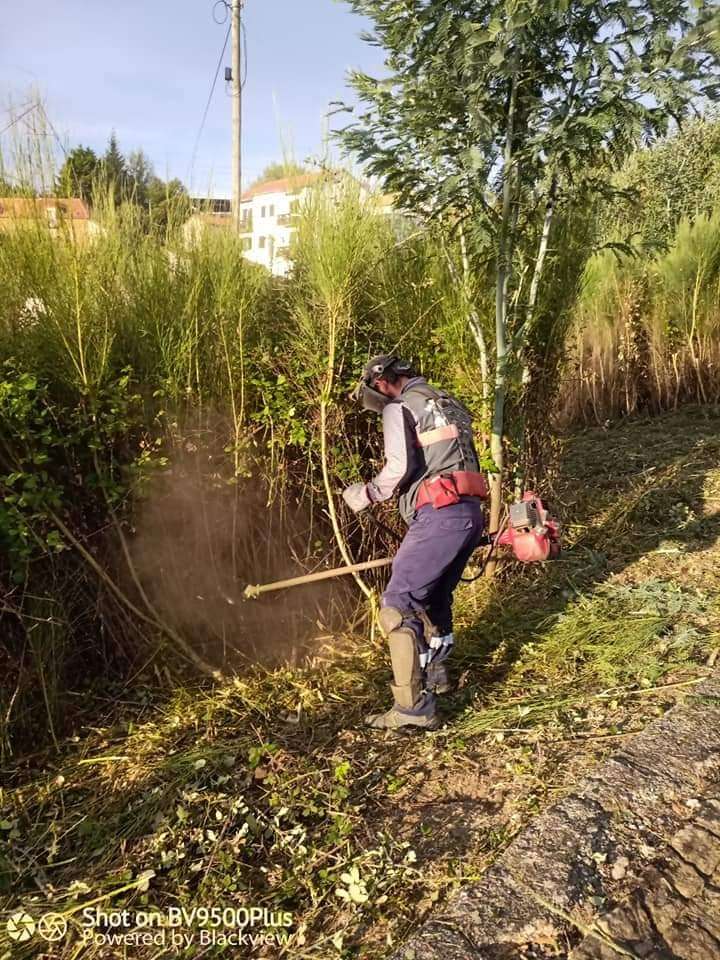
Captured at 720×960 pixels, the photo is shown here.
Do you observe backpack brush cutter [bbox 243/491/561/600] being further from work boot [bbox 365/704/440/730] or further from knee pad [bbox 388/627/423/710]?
work boot [bbox 365/704/440/730]

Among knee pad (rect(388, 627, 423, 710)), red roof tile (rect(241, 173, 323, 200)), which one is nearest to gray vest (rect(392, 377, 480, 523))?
knee pad (rect(388, 627, 423, 710))

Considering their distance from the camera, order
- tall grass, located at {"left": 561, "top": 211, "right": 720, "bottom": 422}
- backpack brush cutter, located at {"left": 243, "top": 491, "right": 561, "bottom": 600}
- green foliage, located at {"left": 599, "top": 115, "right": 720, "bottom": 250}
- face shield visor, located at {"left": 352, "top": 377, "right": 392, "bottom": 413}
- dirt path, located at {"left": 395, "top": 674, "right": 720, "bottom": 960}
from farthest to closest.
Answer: green foliage, located at {"left": 599, "top": 115, "right": 720, "bottom": 250} → tall grass, located at {"left": 561, "top": 211, "right": 720, "bottom": 422} → backpack brush cutter, located at {"left": 243, "top": 491, "right": 561, "bottom": 600} → face shield visor, located at {"left": 352, "top": 377, "right": 392, "bottom": 413} → dirt path, located at {"left": 395, "top": 674, "right": 720, "bottom": 960}

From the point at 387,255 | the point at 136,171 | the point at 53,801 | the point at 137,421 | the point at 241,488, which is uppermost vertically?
the point at 136,171

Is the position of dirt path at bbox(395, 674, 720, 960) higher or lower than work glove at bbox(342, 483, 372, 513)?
lower

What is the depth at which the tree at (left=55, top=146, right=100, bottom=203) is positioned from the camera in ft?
10.9

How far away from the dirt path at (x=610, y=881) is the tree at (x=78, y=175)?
3363mm

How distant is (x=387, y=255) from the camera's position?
165 inches

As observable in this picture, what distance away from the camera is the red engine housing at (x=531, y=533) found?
3619mm

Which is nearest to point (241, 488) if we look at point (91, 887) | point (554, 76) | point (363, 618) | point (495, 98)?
point (363, 618)

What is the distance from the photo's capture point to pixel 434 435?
342cm

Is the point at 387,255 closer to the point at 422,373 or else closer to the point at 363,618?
the point at 422,373

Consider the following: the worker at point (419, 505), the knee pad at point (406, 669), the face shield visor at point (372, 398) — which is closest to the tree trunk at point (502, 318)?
the worker at point (419, 505)

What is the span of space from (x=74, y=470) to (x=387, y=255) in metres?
2.13

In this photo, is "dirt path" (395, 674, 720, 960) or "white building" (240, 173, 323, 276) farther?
"white building" (240, 173, 323, 276)
